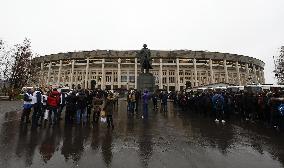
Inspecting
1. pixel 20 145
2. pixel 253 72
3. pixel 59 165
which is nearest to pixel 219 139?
pixel 59 165

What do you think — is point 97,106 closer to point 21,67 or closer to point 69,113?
point 69,113

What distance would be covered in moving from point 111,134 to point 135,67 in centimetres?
7361

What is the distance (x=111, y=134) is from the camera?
9031 millimetres

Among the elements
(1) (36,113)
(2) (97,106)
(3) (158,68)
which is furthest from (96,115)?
(3) (158,68)

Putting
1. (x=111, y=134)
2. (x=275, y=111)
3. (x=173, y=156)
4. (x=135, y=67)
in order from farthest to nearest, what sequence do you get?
(x=135, y=67) → (x=275, y=111) → (x=111, y=134) → (x=173, y=156)

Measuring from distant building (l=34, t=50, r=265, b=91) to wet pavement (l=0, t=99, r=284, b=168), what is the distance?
71864mm

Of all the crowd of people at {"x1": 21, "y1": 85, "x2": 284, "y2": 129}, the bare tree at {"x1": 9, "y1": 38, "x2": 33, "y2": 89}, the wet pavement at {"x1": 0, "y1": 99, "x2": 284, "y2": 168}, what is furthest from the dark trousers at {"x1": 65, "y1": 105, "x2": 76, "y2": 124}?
the bare tree at {"x1": 9, "y1": 38, "x2": 33, "y2": 89}

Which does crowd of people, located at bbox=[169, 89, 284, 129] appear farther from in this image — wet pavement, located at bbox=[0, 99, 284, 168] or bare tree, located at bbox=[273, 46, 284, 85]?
bare tree, located at bbox=[273, 46, 284, 85]

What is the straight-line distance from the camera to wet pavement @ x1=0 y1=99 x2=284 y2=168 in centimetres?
569

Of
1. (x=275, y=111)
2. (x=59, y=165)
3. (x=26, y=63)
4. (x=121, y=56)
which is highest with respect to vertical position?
(x=121, y=56)

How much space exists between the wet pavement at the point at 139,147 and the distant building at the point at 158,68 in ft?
236

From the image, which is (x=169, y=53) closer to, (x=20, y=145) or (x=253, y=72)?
(x=253, y=72)

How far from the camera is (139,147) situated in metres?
7.15

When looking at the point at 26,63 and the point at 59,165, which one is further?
the point at 26,63
